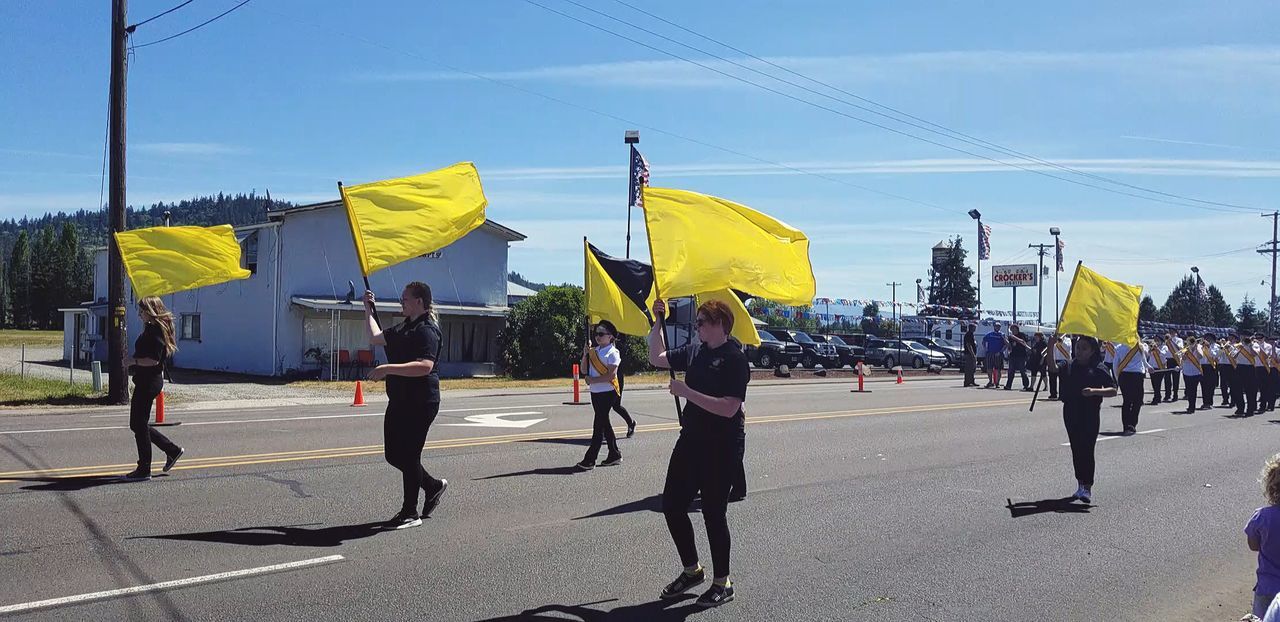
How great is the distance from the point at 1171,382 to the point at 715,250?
23.2m

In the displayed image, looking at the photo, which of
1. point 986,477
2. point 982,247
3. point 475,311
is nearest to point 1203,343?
point 986,477

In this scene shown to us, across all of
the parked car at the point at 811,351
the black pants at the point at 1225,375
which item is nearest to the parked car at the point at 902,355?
the parked car at the point at 811,351

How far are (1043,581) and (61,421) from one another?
1417 cm

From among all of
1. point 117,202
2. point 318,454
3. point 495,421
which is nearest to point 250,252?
point 117,202

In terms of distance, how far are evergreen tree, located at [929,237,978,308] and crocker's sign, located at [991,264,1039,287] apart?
43.8ft

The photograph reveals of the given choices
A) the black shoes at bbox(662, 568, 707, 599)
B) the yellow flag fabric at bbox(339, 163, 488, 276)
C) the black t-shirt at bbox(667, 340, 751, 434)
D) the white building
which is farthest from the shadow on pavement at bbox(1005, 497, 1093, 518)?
the white building

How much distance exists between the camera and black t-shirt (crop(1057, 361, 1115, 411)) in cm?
930

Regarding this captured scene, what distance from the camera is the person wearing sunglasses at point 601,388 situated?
10844mm

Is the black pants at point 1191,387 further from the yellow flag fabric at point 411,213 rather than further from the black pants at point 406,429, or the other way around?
the black pants at point 406,429

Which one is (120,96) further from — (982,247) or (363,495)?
(982,247)

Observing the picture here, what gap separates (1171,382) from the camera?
85.4 feet

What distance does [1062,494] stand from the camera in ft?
33.1

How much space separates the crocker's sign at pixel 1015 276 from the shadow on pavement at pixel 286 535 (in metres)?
60.3

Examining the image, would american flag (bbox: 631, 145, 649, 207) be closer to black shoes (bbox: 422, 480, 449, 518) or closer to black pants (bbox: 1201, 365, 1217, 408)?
black pants (bbox: 1201, 365, 1217, 408)
